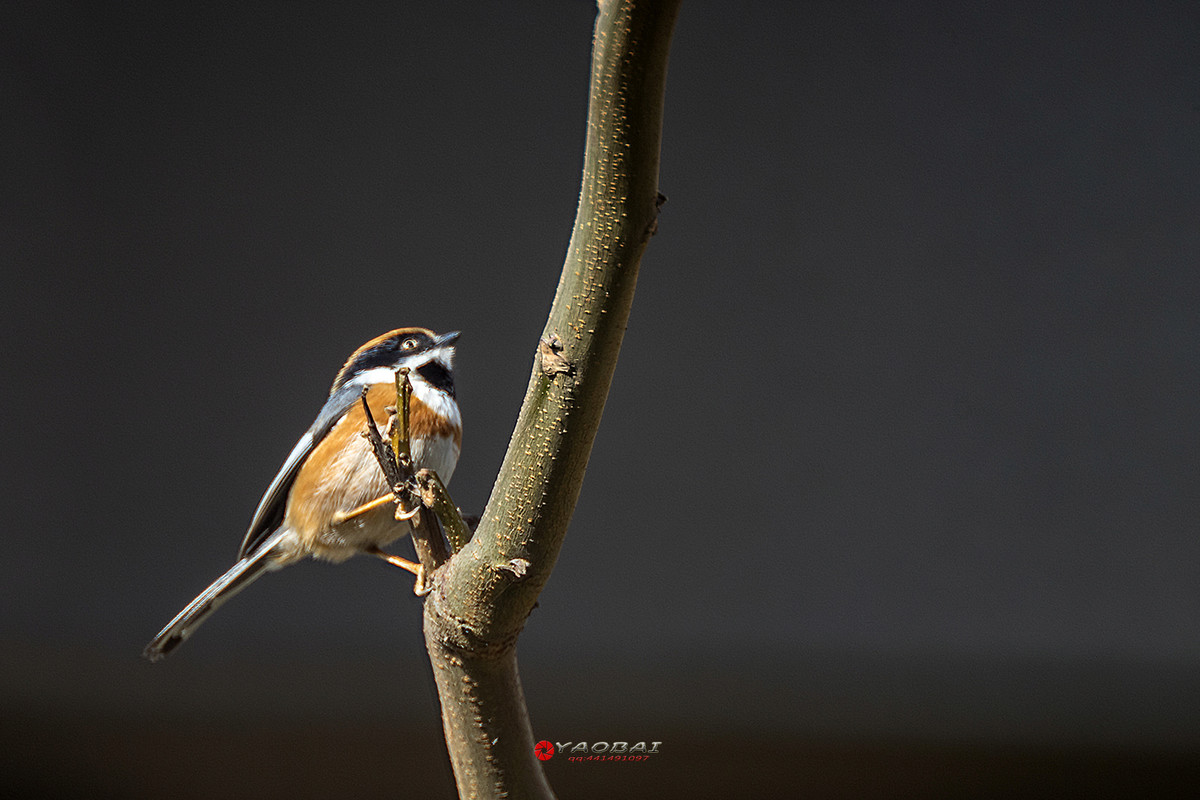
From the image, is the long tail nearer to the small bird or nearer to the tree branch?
the small bird

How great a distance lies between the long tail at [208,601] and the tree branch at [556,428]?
2.05 feet

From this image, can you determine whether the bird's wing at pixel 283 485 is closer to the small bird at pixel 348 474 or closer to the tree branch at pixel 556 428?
the small bird at pixel 348 474

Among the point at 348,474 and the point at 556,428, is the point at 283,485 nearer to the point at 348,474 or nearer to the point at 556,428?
the point at 348,474

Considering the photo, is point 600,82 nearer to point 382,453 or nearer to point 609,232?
point 609,232

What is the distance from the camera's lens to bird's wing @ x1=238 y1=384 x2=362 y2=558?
133 centimetres

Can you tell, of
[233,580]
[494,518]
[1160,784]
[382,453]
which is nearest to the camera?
[494,518]

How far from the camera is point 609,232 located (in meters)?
0.52

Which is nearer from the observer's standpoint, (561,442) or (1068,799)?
(561,442)

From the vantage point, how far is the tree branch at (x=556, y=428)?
483mm

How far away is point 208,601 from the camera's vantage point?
1.23 metres

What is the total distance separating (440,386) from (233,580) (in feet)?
1.25

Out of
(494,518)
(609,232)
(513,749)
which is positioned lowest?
(513,749)

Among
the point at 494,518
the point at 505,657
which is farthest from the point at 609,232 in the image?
the point at 505,657

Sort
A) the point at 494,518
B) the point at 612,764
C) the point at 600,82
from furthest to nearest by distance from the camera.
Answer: the point at 612,764
the point at 494,518
the point at 600,82
